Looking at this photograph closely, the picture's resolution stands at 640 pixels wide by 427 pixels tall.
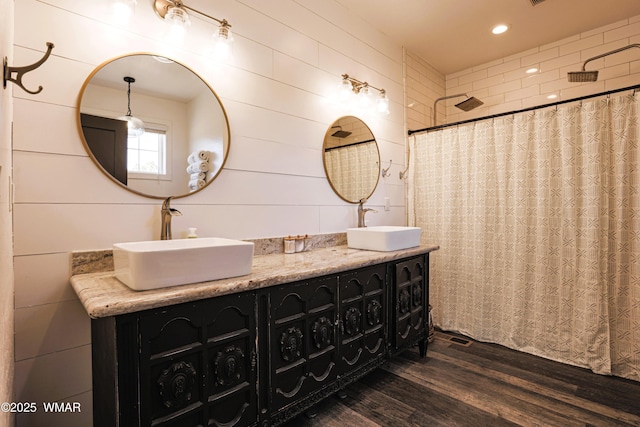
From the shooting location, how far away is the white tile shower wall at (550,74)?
2551 mm

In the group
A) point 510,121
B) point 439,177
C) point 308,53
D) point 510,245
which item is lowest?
point 510,245

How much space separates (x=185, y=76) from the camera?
5.06 feet

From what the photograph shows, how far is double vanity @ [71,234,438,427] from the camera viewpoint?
3.15 feet

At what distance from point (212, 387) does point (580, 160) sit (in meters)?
2.54

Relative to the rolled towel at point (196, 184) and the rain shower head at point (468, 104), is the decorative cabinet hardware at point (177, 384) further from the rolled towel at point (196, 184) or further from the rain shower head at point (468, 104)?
the rain shower head at point (468, 104)

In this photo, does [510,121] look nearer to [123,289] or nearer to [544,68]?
[544,68]

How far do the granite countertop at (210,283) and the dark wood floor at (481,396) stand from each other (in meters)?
0.78

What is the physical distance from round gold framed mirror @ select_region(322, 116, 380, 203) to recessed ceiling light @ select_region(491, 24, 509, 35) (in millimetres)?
1389

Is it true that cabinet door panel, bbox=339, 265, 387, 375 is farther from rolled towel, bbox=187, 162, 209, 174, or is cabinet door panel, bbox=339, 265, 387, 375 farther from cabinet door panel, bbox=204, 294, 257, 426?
rolled towel, bbox=187, 162, 209, 174

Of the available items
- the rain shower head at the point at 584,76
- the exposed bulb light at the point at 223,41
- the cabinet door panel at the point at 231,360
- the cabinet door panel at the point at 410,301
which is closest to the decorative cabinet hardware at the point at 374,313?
the cabinet door panel at the point at 410,301

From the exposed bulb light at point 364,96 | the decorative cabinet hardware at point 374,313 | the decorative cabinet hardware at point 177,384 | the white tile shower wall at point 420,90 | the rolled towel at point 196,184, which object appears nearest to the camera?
the decorative cabinet hardware at point 177,384

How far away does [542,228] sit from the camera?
2.25m

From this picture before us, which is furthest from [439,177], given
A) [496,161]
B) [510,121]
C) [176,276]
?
[176,276]

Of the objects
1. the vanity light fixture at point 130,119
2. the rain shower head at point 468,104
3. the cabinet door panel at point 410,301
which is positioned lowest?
the cabinet door panel at point 410,301
